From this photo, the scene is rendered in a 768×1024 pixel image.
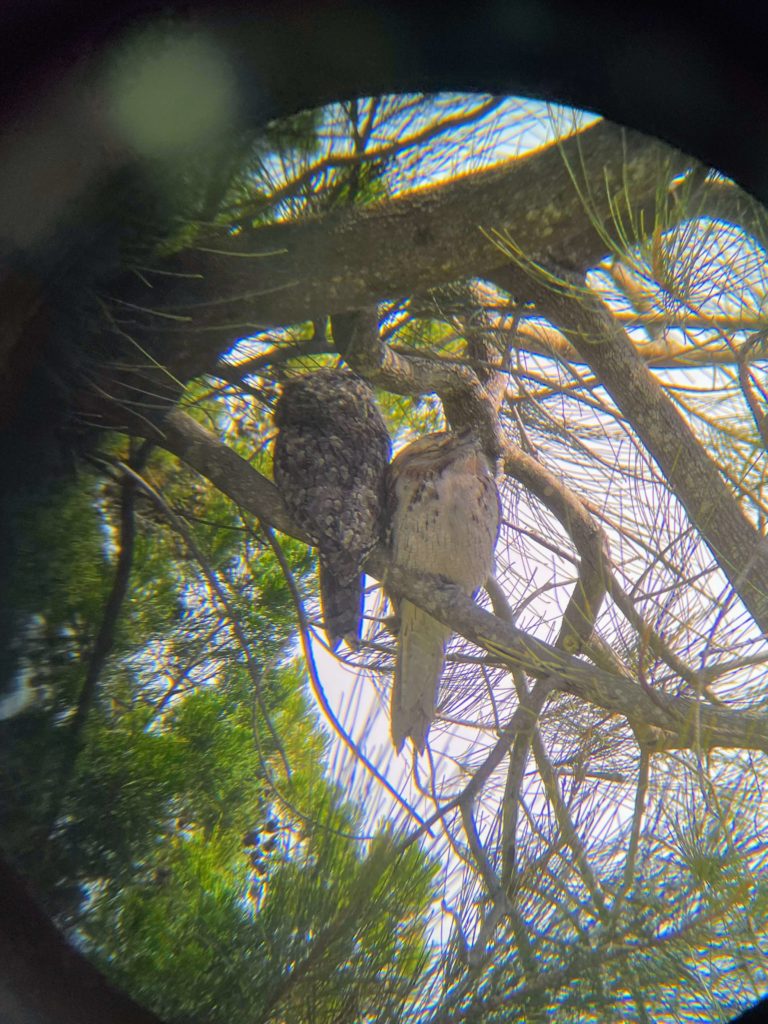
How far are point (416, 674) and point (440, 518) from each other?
166 mm

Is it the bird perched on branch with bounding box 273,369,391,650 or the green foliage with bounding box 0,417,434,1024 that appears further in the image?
the bird perched on branch with bounding box 273,369,391,650

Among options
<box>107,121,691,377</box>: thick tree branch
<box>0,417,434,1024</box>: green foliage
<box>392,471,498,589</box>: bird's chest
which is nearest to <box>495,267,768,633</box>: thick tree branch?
→ <box>107,121,691,377</box>: thick tree branch

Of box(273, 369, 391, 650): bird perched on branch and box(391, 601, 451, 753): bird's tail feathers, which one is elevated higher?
box(273, 369, 391, 650): bird perched on branch

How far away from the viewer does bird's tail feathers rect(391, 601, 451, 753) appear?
57 cm

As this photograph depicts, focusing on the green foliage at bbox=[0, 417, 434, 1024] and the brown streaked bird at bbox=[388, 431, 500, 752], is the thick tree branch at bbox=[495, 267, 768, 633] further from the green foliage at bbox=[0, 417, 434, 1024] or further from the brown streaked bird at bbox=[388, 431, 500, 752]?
the green foliage at bbox=[0, 417, 434, 1024]

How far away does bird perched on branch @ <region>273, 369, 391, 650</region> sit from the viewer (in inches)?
24.8

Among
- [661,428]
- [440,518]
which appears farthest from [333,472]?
[661,428]

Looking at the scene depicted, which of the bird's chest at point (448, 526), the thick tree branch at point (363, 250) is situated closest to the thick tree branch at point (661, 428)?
the thick tree branch at point (363, 250)

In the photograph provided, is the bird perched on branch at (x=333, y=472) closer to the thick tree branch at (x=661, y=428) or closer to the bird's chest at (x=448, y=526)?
the bird's chest at (x=448, y=526)

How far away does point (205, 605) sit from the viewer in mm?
592

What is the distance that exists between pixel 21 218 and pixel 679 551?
0.51m

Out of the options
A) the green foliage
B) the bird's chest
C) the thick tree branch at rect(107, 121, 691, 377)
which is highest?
the thick tree branch at rect(107, 121, 691, 377)

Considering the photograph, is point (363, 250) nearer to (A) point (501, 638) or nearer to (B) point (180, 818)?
(A) point (501, 638)

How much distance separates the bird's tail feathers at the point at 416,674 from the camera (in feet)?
1.86
